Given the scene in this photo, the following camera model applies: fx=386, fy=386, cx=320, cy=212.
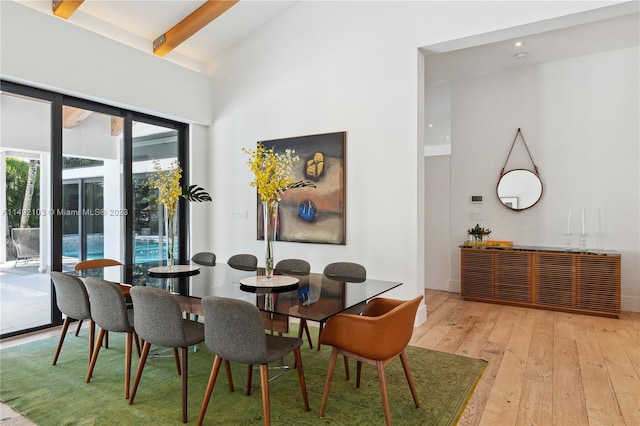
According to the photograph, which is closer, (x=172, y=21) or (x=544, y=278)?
(x=172, y=21)

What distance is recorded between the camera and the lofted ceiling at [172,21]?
14.2 feet

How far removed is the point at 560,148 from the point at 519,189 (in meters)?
0.72

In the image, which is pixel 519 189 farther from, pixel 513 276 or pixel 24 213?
pixel 24 213

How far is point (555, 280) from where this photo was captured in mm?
4789

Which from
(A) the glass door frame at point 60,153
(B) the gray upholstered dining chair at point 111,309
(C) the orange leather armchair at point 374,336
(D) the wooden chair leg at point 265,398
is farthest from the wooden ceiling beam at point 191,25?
(D) the wooden chair leg at point 265,398

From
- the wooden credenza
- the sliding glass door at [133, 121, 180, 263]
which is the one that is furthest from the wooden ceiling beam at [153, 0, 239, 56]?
the wooden credenza

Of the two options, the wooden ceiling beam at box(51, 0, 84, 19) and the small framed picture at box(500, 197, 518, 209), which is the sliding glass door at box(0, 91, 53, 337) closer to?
the wooden ceiling beam at box(51, 0, 84, 19)

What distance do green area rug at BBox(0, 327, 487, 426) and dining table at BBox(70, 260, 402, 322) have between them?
0.62m

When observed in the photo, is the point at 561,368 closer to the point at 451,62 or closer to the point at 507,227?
the point at 507,227

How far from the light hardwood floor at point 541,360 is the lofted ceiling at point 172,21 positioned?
3477mm

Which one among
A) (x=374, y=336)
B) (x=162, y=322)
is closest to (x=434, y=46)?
(x=374, y=336)

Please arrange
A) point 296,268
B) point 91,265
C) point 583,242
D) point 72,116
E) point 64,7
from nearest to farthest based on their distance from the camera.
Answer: point 296,268, point 91,265, point 64,7, point 72,116, point 583,242

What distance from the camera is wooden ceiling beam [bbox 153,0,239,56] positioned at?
4410 mm

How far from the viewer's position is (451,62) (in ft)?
16.4
